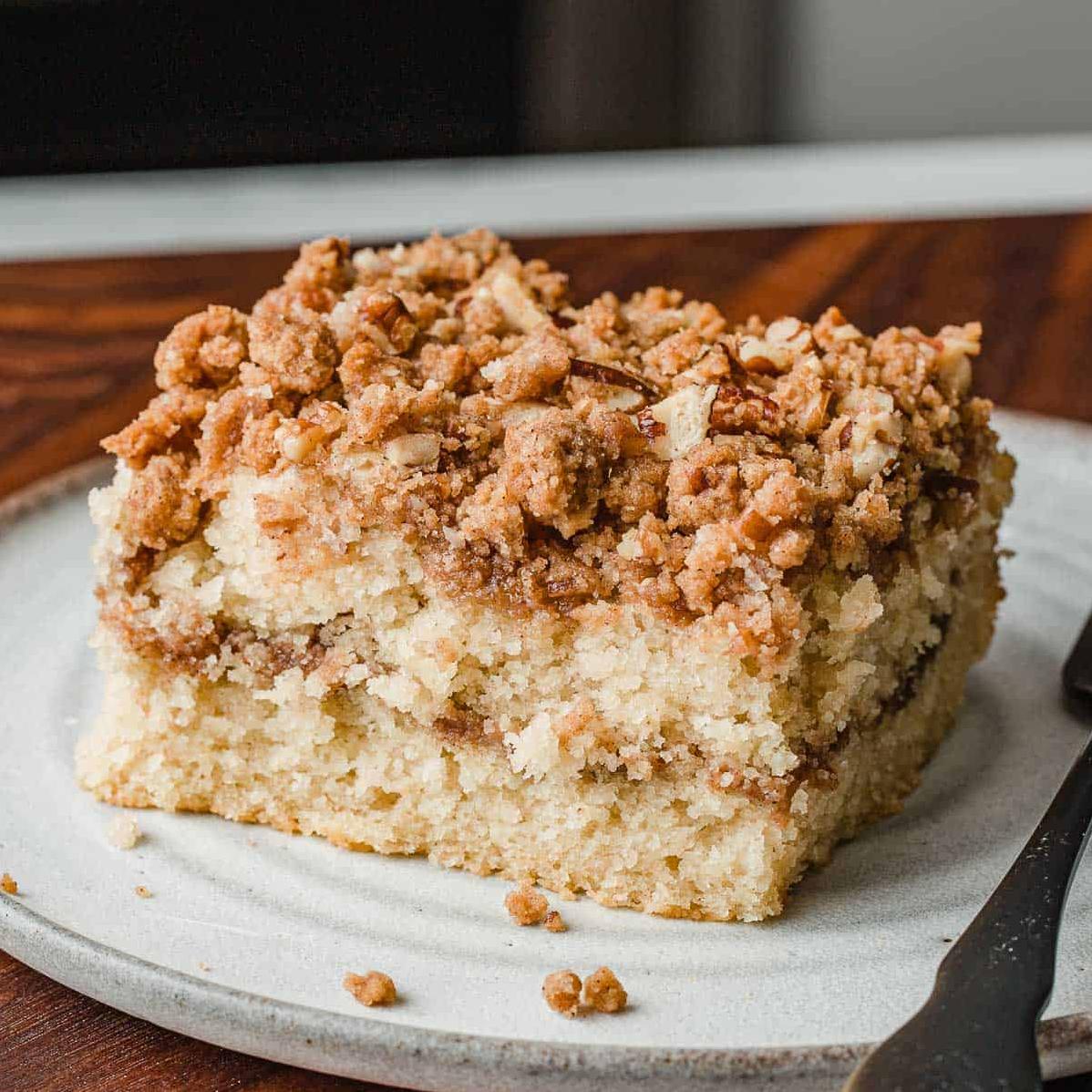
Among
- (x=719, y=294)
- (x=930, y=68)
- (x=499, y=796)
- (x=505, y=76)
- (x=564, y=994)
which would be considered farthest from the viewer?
(x=930, y=68)

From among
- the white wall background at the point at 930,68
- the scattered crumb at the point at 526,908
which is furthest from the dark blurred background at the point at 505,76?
the scattered crumb at the point at 526,908

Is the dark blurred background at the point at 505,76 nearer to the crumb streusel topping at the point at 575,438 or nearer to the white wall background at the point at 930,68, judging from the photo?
the white wall background at the point at 930,68

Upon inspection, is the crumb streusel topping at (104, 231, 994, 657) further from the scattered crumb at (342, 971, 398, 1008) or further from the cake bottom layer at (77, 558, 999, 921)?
the scattered crumb at (342, 971, 398, 1008)

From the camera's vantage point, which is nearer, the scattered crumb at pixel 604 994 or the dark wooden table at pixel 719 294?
the scattered crumb at pixel 604 994

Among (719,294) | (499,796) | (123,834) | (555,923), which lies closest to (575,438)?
(499,796)

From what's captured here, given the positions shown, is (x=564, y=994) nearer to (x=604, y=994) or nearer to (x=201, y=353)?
(x=604, y=994)

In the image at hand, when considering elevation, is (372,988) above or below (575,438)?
below

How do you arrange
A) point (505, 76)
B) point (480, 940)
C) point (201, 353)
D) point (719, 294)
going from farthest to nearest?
point (505, 76) < point (719, 294) < point (201, 353) < point (480, 940)
